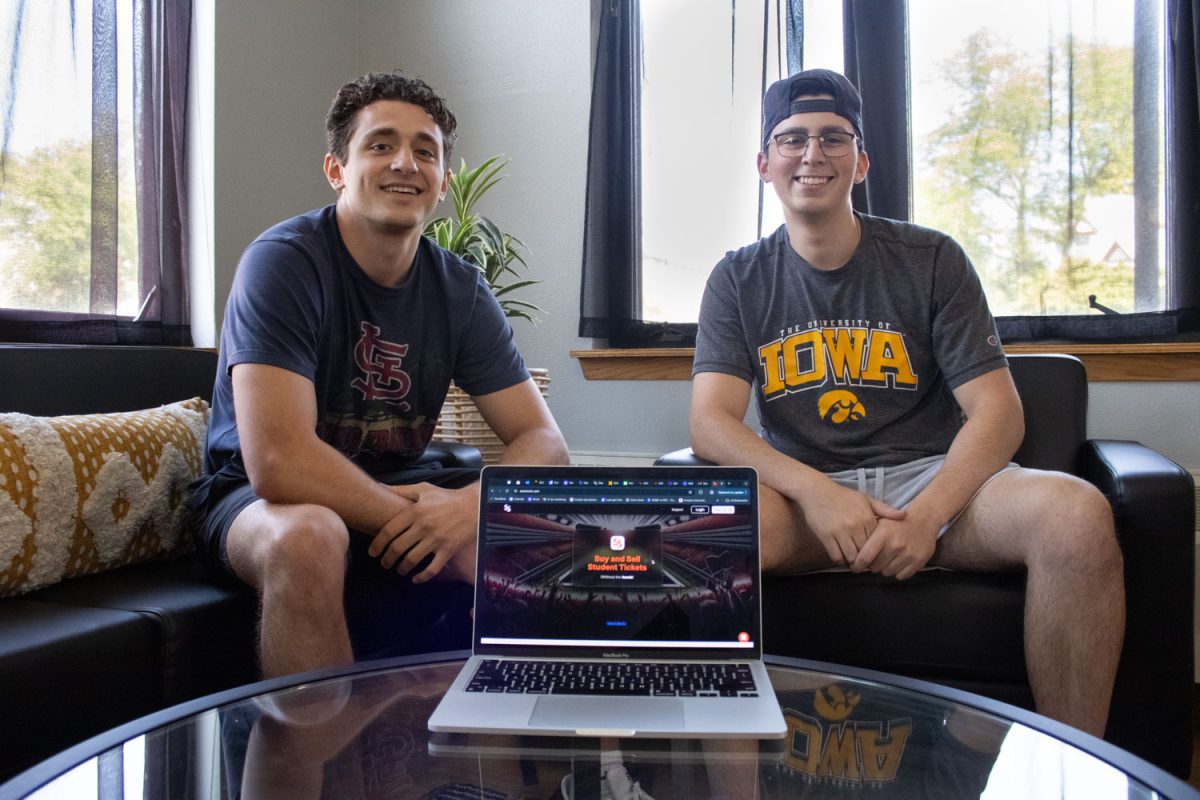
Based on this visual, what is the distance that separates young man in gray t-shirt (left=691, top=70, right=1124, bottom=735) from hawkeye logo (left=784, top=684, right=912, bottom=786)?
624mm

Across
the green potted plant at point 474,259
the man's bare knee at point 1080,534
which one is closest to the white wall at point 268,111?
the green potted plant at point 474,259

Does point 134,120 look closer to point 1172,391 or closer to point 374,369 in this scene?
point 374,369

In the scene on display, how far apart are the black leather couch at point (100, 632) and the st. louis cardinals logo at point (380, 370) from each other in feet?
1.39

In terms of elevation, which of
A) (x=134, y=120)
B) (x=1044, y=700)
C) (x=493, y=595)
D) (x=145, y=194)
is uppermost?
(x=134, y=120)

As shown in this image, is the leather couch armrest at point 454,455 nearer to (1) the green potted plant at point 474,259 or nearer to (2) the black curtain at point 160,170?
(1) the green potted plant at point 474,259

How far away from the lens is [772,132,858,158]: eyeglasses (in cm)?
179

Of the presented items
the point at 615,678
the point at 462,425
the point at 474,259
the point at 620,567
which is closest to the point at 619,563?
the point at 620,567

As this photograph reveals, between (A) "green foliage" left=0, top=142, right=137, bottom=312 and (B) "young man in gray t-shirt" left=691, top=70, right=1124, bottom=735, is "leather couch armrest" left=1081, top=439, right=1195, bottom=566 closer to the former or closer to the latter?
(B) "young man in gray t-shirt" left=691, top=70, right=1124, bottom=735

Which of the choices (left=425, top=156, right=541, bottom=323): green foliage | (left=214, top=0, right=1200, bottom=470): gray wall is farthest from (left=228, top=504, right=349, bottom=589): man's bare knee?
(left=214, top=0, right=1200, bottom=470): gray wall

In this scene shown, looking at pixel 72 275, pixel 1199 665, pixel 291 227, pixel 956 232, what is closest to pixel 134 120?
pixel 72 275

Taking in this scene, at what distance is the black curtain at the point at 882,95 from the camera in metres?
2.38

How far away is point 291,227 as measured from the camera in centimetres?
171

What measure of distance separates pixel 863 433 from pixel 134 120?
1968mm

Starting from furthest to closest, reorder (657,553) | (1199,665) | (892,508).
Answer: (1199,665), (892,508), (657,553)
